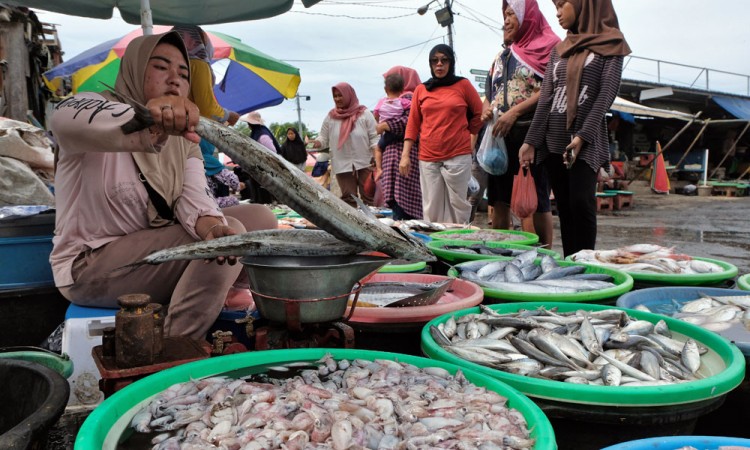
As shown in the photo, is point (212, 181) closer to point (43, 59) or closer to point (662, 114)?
point (43, 59)

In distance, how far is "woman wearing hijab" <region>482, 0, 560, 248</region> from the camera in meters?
5.24

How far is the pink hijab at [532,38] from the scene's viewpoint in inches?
206

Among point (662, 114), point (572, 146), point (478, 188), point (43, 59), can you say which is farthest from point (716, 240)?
point (43, 59)

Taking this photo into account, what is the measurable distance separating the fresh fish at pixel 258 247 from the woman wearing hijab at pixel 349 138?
263 inches

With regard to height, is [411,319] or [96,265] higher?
[96,265]

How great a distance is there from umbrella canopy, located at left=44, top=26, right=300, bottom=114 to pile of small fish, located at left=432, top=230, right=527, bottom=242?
5309mm

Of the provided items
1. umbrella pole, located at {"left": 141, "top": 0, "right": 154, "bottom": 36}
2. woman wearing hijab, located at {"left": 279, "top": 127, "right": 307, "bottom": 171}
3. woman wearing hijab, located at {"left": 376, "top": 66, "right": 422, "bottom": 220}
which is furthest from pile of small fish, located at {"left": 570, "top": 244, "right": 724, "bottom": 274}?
woman wearing hijab, located at {"left": 279, "top": 127, "right": 307, "bottom": 171}

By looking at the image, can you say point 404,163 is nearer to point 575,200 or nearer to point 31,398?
point 575,200

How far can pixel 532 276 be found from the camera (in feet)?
11.9

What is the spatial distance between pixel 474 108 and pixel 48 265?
4.67 m

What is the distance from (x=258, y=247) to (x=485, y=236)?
3.48 meters

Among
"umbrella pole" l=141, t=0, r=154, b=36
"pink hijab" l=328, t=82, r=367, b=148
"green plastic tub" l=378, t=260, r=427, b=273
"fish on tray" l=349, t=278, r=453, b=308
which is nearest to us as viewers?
"fish on tray" l=349, t=278, r=453, b=308

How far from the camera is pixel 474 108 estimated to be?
20.8 feet

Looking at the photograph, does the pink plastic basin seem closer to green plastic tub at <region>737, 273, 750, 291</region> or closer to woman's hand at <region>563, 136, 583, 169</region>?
green plastic tub at <region>737, 273, 750, 291</region>
